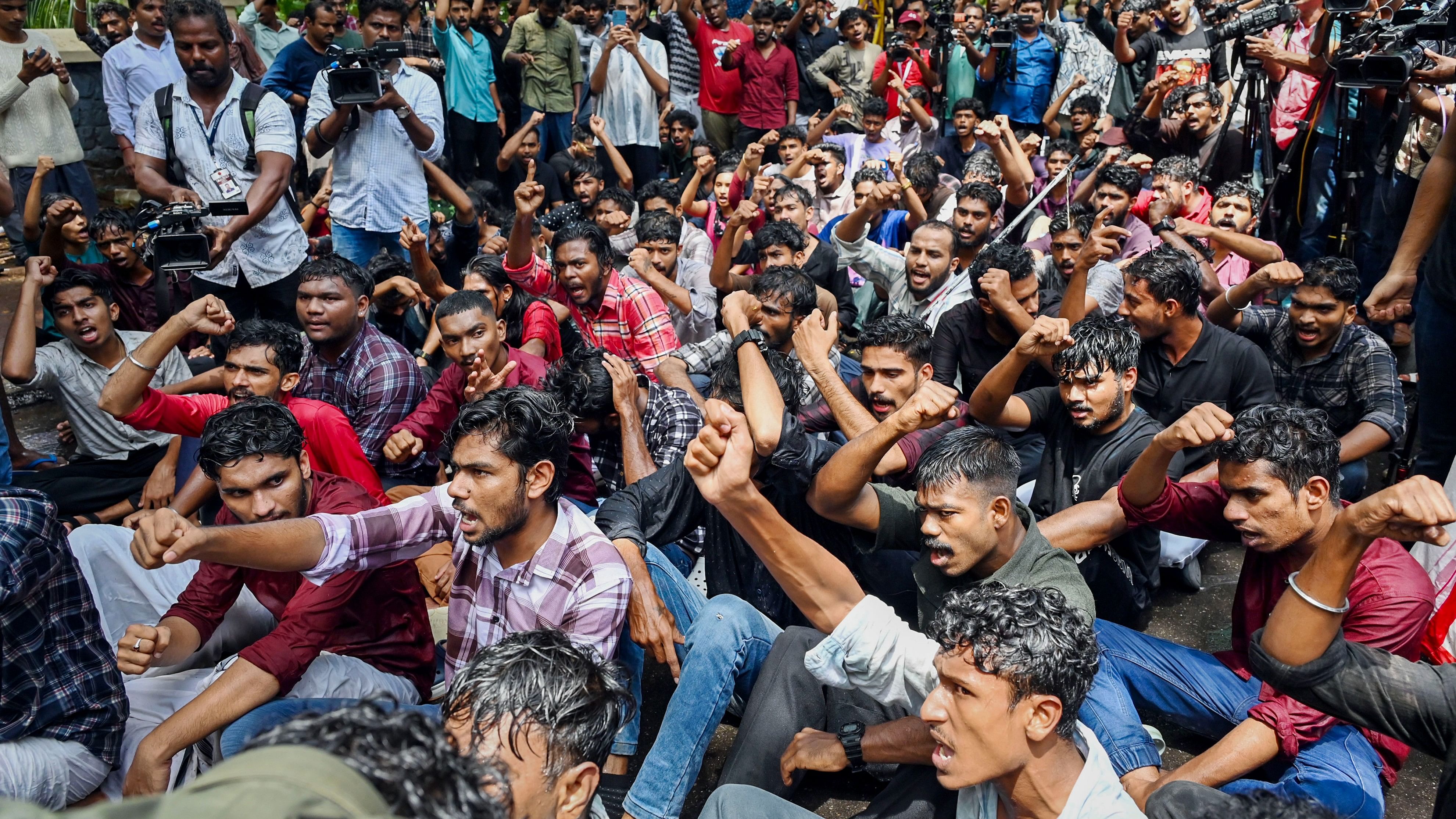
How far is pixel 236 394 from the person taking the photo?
12.9 ft

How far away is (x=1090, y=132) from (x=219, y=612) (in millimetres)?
6258

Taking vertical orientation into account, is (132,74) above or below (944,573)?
above

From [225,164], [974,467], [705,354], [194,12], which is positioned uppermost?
[194,12]

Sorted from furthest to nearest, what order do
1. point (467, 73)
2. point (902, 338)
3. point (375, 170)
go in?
point (467, 73) → point (375, 170) → point (902, 338)

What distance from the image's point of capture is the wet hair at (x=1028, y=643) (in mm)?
2031

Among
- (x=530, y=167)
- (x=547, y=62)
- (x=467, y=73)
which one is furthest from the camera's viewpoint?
(x=547, y=62)

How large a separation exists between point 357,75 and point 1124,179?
3880 mm

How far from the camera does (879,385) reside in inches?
155

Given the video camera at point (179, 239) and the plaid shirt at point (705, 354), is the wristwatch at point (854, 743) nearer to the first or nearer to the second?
the plaid shirt at point (705, 354)

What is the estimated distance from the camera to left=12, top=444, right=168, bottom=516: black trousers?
440 cm

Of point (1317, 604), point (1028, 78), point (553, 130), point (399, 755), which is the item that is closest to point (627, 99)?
point (553, 130)

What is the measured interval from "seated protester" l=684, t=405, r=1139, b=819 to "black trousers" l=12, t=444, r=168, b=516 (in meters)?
3.17

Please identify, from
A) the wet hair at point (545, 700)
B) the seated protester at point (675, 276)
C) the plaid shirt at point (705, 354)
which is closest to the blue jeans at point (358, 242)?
the seated protester at point (675, 276)

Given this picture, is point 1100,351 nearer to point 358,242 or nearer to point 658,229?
point 658,229
